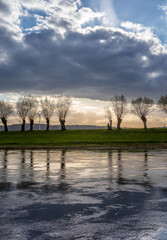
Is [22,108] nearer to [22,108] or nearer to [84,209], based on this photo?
[22,108]

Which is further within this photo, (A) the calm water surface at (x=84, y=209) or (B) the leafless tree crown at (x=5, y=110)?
(B) the leafless tree crown at (x=5, y=110)

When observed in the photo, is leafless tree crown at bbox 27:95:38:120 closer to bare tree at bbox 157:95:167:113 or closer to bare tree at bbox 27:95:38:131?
bare tree at bbox 27:95:38:131

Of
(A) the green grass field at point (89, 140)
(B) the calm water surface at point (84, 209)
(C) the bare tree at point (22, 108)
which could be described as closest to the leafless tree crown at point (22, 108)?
(C) the bare tree at point (22, 108)

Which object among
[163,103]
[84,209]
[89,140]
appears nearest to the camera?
[84,209]

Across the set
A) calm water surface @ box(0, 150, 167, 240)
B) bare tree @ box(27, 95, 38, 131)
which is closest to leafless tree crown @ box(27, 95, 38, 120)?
bare tree @ box(27, 95, 38, 131)

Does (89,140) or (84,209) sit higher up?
(84,209)

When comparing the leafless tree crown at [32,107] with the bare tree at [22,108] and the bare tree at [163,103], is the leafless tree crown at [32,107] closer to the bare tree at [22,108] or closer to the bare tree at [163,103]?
the bare tree at [22,108]

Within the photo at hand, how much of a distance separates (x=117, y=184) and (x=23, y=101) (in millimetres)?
98590

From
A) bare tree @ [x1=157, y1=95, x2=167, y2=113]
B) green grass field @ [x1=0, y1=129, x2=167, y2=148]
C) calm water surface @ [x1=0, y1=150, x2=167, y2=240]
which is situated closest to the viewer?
calm water surface @ [x1=0, y1=150, x2=167, y2=240]

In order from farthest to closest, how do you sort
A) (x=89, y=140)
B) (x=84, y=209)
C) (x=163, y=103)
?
1. (x=163, y=103)
2. (x=89, y=140)
3. (x=84, y=209)

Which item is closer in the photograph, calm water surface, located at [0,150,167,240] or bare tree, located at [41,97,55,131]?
calm water surface, located at [0,150,167,240]

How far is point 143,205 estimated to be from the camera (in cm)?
733

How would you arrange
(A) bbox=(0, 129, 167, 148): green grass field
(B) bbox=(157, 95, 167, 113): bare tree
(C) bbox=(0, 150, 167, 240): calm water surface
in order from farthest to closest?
(B) bbox=(157, 95, 167, 113): bare tree < (A) bbox=(0, 129, 167, 148): green grass field < (C) bbox=(0, 150, 167, 240): calm water surface

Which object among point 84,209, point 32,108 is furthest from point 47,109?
point 84,209
